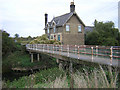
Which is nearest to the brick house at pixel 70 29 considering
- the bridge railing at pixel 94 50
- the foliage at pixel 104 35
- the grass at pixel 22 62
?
the foliage at pixel 104 35

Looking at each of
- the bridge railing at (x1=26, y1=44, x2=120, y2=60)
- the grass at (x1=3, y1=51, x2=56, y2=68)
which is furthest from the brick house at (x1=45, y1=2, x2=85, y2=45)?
the bridge railing at (x1=26, y1=44, x2=120, y2=60)

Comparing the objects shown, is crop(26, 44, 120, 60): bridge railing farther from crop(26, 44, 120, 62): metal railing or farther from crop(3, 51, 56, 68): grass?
crop(3, 51, 56, 68): grass

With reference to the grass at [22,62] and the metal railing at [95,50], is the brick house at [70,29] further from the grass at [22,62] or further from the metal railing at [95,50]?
the metal railing at [95,50]

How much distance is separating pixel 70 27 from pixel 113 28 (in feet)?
38.9

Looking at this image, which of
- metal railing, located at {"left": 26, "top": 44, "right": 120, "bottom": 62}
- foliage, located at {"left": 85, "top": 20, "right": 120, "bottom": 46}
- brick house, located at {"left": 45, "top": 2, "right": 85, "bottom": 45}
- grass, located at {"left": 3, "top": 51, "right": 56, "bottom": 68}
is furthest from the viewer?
foliage, located at {"left": 85, "top": 20, "right": 120, "bottom": 46}

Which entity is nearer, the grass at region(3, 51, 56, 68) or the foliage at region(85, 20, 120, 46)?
the grass at region(3, 51, 56, 68)

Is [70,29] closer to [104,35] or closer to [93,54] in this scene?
[104,35]

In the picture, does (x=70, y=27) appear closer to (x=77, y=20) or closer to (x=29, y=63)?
(x=77, y=20)

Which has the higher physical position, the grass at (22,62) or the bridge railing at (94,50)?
the bridge railing at (94,50)

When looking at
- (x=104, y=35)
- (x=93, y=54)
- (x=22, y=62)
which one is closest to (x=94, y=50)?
(x=93, y=54)

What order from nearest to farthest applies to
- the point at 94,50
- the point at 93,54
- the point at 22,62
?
1. the point at 93,54
2. the point at 94,50
3. the point at 22,62

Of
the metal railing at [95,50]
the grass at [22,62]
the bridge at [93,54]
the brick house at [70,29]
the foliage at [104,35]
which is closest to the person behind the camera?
the bridge at [93,54]

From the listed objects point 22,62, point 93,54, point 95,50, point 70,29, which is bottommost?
point 22,62

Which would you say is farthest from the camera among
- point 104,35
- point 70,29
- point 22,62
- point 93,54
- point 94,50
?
point 104,35
